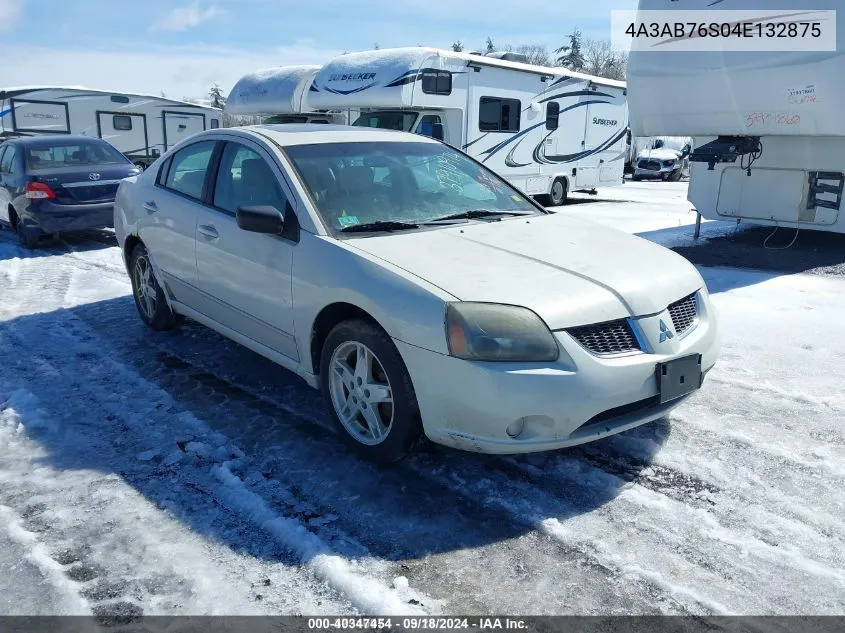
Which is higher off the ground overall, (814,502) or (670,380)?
(670,380)

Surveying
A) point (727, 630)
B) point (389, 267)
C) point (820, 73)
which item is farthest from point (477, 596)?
point (820, 73)

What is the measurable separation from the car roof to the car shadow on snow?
1.55 meters

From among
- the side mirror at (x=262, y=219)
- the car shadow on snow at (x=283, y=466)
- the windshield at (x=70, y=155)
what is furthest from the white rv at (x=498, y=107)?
the side mirror at (x=262, y=219)

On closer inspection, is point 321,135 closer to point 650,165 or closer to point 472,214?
point 472,214

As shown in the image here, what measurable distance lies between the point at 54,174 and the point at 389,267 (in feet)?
26.1

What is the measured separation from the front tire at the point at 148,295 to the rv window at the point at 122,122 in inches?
674

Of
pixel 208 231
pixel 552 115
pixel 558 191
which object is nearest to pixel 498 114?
pixel 552 115

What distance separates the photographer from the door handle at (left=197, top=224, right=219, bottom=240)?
14.5 feet

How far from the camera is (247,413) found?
160 inches

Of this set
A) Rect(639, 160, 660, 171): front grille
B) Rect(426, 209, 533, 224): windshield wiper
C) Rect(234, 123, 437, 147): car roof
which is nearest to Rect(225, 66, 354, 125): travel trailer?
Rect(234, 123, 437, 147): car roof

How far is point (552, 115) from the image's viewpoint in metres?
14.4

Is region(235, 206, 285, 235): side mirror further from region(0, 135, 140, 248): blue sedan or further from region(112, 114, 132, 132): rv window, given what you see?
region(112, 114, 132, 132): rv window

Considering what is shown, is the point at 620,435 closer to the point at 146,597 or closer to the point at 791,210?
the point at 146,597

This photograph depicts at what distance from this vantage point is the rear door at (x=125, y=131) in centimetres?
2044
